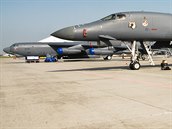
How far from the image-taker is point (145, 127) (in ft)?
14.3

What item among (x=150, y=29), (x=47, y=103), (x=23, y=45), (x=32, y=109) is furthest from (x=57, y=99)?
(x=23, y=45)

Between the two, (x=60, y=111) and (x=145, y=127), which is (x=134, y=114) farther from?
(x=60, y=111)

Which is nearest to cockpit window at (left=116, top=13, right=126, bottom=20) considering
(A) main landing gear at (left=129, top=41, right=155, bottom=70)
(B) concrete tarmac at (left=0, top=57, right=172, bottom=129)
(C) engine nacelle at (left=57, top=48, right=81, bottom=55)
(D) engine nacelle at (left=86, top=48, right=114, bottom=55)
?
(A) main landing gear at (left=129, top=41, right=155, bottom=70)

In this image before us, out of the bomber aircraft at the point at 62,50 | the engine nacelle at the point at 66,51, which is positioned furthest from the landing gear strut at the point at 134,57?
the engine nacelle at the point at 66,51

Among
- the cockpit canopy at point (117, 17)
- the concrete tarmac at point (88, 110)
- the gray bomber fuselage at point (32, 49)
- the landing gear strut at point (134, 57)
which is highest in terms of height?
the cockpit canopy at point (117, 17)

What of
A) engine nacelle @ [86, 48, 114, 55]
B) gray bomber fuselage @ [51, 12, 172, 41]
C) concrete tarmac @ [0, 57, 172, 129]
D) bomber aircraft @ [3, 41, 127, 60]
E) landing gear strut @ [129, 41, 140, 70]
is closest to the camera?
concrete tarmac @ [0, 57, 172, 129]

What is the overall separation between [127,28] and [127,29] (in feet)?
0.18

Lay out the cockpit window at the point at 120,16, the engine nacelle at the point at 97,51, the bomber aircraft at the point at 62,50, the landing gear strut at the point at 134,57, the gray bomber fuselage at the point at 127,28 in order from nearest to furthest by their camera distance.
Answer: the gray bomber fuselage at the point at 127,28 < the cockpit window at the point at 120,16 < the landing gear strut at the point at 134,57 < the engine nacelle at the point at 97,51 < the bomber aircraft at the point at 62,50

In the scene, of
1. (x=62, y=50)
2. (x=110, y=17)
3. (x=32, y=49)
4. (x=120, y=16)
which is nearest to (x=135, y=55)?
(x=120, y=16)

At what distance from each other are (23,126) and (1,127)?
1.17 ft

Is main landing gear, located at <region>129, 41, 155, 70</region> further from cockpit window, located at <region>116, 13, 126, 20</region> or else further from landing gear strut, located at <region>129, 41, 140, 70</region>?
cockpit window, located at <region>116, 13, 126, 20</region>

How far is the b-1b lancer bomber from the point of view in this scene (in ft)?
47.7

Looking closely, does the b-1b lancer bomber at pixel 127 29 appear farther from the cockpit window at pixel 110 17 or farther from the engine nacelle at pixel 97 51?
the engine nacelle at pixel 97 51

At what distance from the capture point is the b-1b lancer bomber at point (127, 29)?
14531mm
